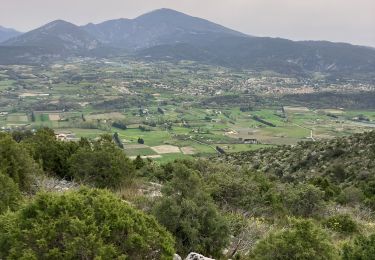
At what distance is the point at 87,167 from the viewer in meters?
20.4

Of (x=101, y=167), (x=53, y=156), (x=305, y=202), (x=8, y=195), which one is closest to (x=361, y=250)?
(x=8, y=195)

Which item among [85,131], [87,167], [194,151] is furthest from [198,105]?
[87,167]

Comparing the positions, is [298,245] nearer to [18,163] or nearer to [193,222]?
[193,222]

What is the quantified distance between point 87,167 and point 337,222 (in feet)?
36.2

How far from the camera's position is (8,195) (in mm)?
13180

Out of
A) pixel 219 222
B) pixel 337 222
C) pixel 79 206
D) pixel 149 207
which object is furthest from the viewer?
pixel 337 222

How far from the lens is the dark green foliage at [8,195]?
42.4 feet

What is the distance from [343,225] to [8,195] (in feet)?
40.7

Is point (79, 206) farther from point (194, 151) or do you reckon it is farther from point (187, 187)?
point (194, 151)

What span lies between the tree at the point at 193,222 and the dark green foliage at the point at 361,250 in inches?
138

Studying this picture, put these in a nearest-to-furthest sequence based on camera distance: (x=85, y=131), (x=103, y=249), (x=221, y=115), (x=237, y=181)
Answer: (x=103, y=249) < (x=237, y=181) < (x=85, y=131) < (x=221, y=115)

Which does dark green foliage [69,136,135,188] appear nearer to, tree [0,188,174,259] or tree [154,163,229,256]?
tree [154,163,229,256]

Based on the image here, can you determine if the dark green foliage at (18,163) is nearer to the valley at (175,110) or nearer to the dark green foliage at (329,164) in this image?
the dark green foliage at (329,164)

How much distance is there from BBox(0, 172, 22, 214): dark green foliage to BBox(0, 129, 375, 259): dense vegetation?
31mm
